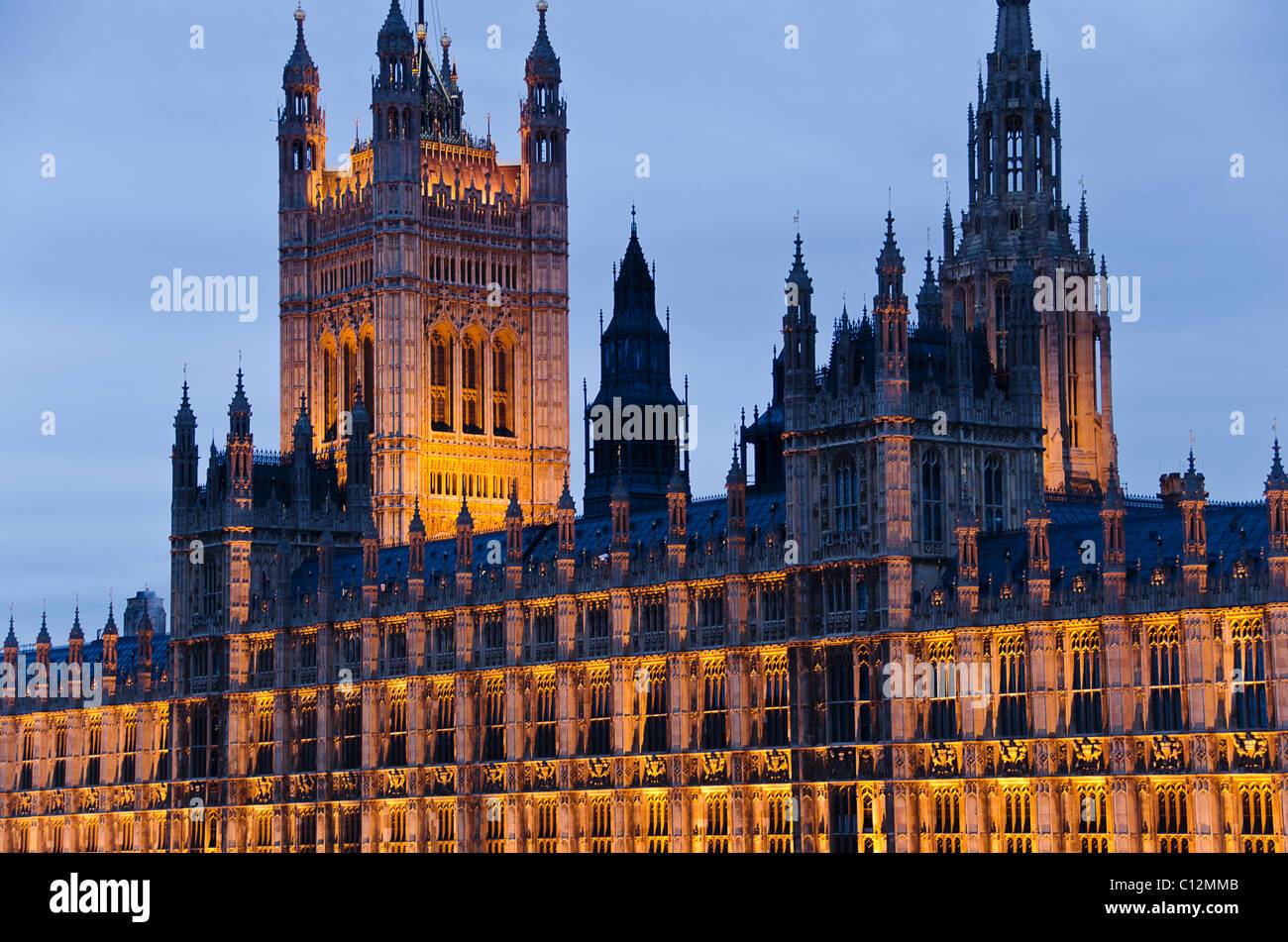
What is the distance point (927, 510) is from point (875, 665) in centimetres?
699

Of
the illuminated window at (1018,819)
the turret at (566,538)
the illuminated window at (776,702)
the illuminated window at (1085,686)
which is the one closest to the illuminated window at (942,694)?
the illuminated window at (1018,819)

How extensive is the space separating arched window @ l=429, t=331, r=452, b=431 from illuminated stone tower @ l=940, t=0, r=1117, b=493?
34.7m

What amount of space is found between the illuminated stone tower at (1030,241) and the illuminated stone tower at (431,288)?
98.1 feet

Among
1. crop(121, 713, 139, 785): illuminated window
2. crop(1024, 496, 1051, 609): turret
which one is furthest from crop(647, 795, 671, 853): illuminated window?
crop(121, 713, 139, 785): illuminated window

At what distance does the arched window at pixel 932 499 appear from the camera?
115562mm

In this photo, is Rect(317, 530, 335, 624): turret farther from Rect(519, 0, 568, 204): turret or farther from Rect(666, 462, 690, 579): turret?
Rect(519, 0, 568, 204): turret

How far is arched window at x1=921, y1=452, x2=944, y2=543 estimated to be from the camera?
379 ft

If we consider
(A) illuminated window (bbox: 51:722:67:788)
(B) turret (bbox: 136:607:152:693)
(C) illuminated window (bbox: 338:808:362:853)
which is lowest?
(C) illuminated window (bbox: 338:808:362:853)

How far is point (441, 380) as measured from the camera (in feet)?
621

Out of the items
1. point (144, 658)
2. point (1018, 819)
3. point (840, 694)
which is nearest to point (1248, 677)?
point (1018, 819)

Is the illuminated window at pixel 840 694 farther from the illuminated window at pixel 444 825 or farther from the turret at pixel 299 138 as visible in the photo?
the turret at pixel 299 138

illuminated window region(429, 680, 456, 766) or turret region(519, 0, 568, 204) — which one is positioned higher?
turret region(519, 0, 568, 204)

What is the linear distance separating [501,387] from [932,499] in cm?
8005
